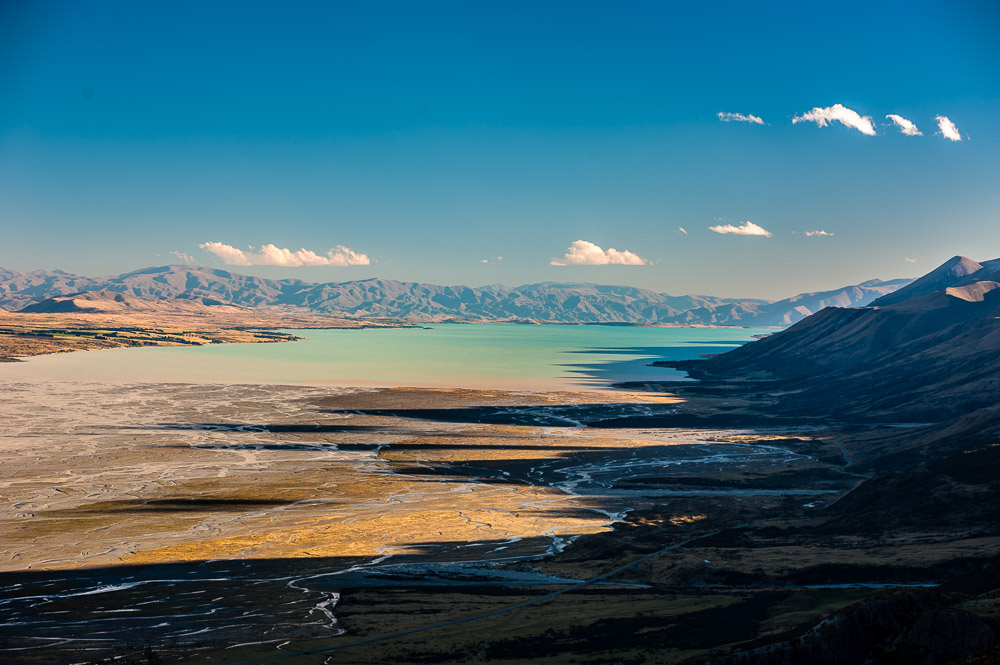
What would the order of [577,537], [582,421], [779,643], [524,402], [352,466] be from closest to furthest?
[779,643] → [577,537] → [352,466] → [582,421] → [524,402]

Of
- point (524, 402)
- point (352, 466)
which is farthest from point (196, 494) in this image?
point (524, 402)

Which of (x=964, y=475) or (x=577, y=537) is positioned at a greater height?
(x=964, y=475)

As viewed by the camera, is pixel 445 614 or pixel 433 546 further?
pixel 433 546

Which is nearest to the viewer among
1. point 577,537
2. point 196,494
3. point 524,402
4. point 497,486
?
point 577,537

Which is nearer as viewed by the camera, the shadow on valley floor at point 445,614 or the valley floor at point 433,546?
the shadow on valley floor at point 445,614

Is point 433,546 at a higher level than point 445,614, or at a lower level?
lower

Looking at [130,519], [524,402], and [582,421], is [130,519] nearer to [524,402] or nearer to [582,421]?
[582,421]

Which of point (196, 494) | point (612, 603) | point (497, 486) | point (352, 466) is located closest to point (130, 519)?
point (196, 494)

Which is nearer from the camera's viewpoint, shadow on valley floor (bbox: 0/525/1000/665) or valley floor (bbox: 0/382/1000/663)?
shadow on valley floor (bbox: 0/525/1000/665)

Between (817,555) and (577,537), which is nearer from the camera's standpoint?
(817,555)
